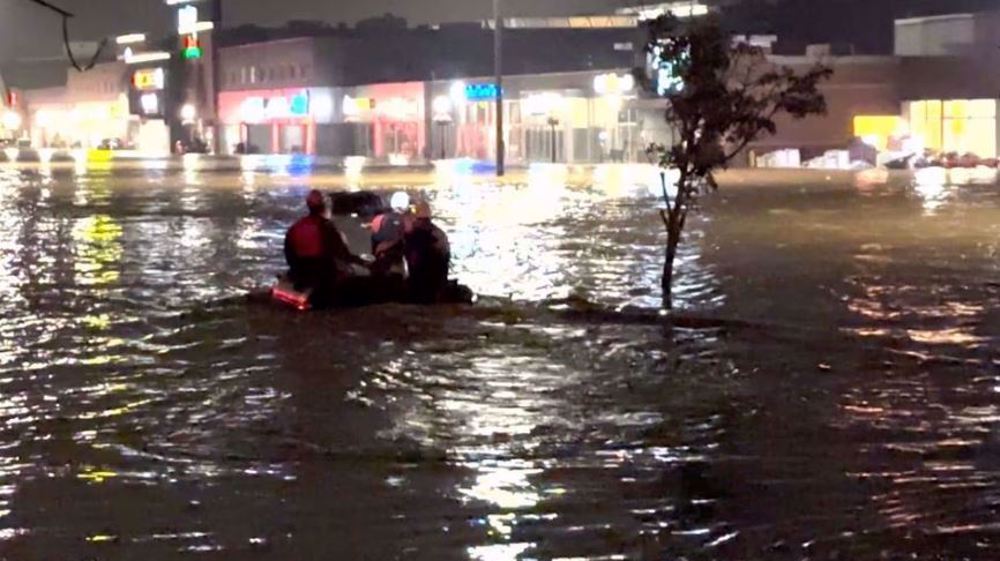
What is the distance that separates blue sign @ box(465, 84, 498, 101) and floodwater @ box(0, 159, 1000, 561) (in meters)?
52.9

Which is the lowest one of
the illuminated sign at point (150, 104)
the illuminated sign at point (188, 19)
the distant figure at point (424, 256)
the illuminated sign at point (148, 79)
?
the distant figure at point (424, 256)

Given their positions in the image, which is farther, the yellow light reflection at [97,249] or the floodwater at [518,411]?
the yellow light reflection at [97,249]

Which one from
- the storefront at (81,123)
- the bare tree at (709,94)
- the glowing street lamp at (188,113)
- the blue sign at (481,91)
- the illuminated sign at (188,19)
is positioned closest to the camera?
the bare tree at (709,94)

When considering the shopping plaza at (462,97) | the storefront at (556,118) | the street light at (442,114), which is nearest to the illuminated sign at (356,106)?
the shopping plaza at (462,97)

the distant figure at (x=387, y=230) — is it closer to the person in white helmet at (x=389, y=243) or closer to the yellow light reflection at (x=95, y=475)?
the person in white helmet at (x=389, y=243)

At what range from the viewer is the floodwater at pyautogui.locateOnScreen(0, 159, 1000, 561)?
29.3ft

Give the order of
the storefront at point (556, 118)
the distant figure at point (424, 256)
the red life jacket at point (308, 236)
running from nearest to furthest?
the red life jacket at point (308, 236) → the distant figure at point (424, 256) → the storefront at point (556, 118)

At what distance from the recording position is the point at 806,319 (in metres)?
17.8

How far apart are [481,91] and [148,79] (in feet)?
206

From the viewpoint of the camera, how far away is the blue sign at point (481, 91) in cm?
7900

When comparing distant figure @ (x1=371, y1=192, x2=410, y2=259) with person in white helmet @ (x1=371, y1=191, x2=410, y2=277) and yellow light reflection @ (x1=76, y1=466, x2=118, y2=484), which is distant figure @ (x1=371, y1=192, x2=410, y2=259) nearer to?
person in white helmet @ (x1=371, y1=191, x2=410, y2=277)

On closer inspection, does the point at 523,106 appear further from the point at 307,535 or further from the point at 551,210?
the point at 307,535

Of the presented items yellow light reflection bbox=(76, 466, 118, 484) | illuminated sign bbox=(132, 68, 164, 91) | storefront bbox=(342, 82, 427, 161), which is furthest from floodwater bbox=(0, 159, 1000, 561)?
illuminated sign bbox=(132, 68, 164, 91)

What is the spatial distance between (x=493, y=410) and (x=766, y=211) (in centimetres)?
2540
